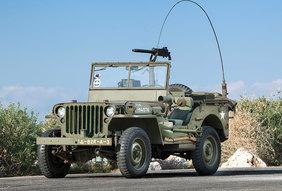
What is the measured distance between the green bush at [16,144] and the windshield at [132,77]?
2.40 metres

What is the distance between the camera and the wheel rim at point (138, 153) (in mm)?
11586

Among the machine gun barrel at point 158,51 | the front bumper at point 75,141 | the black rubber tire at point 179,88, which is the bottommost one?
the front bumper at point 75,141

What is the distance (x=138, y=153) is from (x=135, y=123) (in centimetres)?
Answer: 94

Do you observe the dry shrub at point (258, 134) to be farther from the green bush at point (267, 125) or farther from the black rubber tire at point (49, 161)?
the black rubber tire at point (49, 161)

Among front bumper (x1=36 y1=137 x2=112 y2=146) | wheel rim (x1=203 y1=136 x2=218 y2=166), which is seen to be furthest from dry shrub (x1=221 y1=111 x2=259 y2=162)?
front bumper (x1=36 y1=137 x2=112 y2=146)

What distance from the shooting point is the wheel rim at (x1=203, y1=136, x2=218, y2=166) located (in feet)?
46.0

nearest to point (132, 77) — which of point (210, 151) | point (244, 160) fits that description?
point (210, 151)

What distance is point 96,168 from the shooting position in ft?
52.3

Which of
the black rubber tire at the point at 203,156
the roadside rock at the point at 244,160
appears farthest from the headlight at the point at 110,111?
the roadside rock at the point at 244,160

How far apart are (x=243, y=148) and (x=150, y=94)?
6729mm

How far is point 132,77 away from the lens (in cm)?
1412

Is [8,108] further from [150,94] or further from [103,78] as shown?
[150,94]

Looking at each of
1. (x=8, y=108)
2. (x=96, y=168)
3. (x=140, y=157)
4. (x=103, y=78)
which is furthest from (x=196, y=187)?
(x=8, y=108)

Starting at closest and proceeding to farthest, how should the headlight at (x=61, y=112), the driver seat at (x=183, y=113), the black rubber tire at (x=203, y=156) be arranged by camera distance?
the headlight at (x=61, y=112), the black rubber tire at (x=203, y=156), the driver seat at (x=183, y=113)
